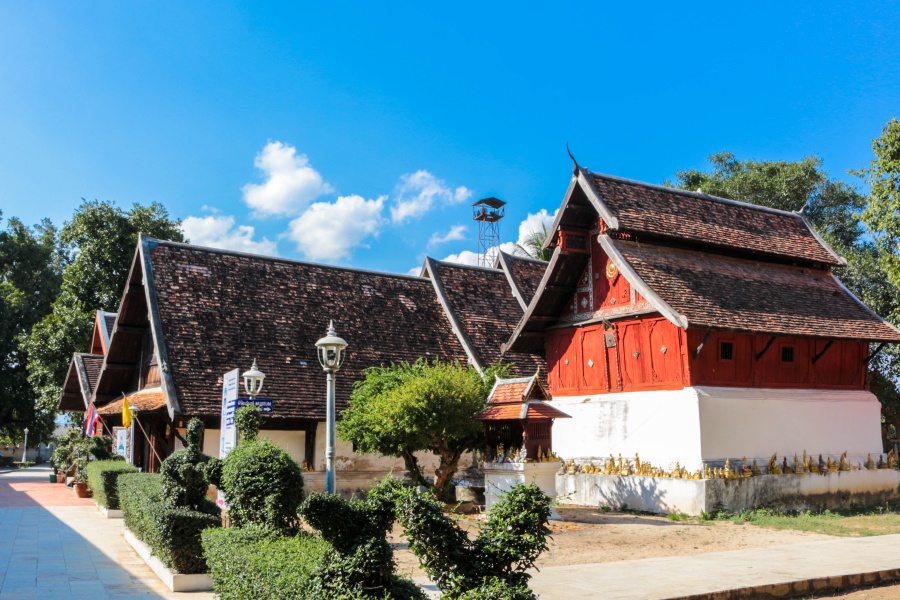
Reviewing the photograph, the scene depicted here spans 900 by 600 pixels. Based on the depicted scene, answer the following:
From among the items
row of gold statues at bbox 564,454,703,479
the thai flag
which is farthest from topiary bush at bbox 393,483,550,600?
the thai flag

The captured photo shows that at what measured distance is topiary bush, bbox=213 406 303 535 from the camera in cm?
801

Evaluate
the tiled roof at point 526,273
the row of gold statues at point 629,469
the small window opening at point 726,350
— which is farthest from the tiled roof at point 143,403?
the small window opening at point 726,350

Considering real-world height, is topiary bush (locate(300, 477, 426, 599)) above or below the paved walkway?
above

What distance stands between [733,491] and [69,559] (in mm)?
12959

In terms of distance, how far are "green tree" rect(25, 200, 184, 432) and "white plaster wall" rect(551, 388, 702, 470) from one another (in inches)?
923

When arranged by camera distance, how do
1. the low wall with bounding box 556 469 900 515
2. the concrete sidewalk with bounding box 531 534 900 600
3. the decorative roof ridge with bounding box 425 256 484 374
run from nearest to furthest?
the concrete sidewalk with bounding box 531 534 900 600 → the low wall with bounding box 556 469 900 515 → the decorative roof ridge with bounding box 425 256 484 374

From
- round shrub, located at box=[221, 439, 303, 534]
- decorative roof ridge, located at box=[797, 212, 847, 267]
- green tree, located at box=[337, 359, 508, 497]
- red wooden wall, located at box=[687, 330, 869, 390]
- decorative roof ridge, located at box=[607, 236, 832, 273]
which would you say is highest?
decorative roof ridge, located at box=[797, 212, 847, 267]

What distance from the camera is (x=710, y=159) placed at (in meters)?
44.3

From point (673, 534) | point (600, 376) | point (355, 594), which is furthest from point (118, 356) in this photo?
point (355, 594)

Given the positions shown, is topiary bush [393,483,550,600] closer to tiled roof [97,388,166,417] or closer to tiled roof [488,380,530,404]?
tiled roof [488,380,530,404]

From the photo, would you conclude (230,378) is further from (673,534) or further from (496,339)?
(496,339)

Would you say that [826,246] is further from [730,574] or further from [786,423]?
[730,574]

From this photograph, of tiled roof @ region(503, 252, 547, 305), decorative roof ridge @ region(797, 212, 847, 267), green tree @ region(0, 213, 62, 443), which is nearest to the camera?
decorative roof ridge @ region(797, 212, 847, 267)

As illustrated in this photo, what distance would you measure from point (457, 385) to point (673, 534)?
5390mm
